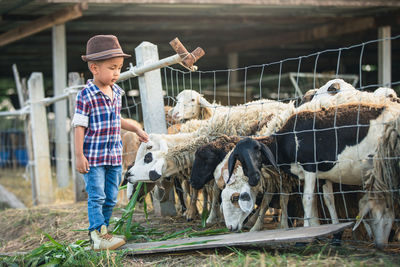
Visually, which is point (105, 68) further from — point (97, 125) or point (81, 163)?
point (81, 163)

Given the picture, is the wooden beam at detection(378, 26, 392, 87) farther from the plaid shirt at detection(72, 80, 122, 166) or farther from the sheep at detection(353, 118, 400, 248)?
the plaid shirt at detection(72, 80, 122, 166)

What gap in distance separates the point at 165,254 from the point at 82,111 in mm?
1230

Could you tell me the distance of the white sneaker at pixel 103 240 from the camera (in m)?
4.08

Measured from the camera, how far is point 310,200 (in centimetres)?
405

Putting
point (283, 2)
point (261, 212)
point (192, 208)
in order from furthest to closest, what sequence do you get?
point (283, 2) → point (192, 208) → point (261, 212)

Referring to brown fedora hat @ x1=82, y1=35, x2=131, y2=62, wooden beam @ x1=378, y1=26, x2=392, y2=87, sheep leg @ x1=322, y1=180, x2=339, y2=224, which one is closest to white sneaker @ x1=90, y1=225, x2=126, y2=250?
brown fedora hat @ x1=82, y1=35, x2=131, y2=62

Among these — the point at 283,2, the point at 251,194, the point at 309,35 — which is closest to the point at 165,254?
the point at 251,194

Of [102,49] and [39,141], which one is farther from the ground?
[102,49]

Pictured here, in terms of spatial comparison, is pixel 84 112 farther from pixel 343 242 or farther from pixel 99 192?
pixel 343 242

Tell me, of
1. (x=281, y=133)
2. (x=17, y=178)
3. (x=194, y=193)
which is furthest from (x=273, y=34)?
(x=281, y=133)

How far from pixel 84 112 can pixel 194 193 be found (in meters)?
1.77

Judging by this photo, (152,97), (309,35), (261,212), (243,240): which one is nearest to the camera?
(243,240)

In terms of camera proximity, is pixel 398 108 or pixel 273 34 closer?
pixel 398 108

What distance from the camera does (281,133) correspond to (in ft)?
13.9
